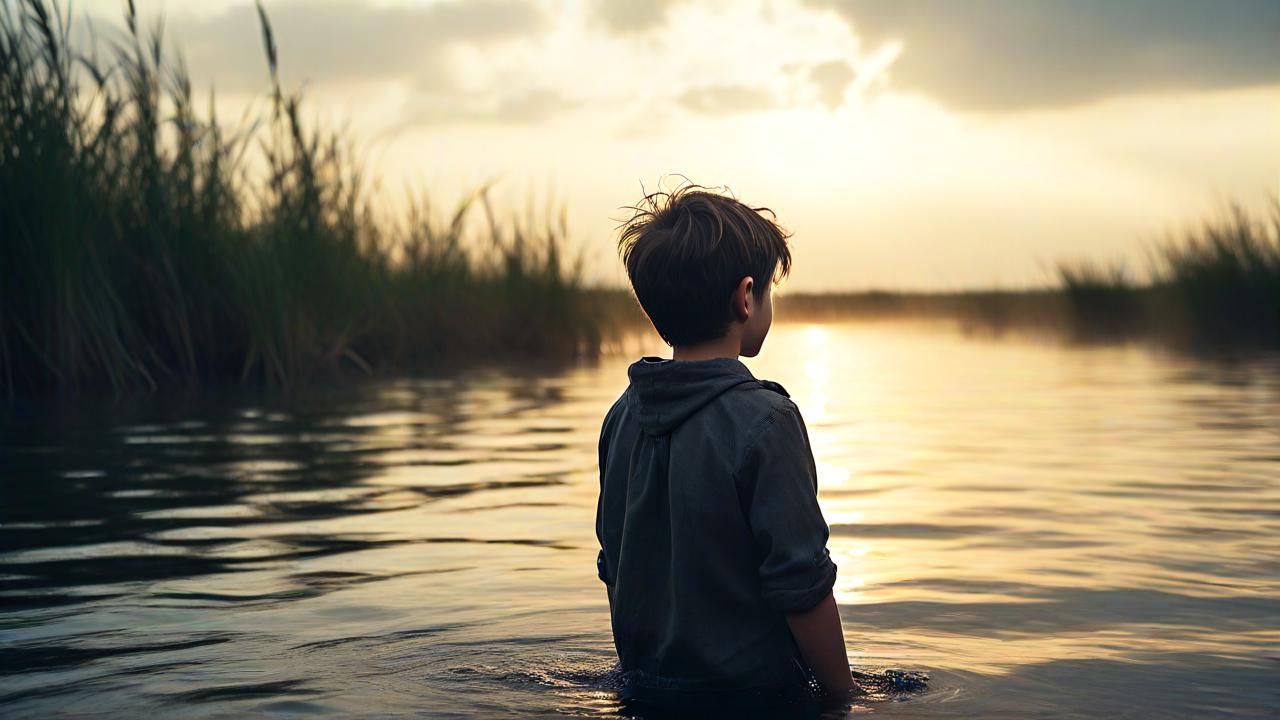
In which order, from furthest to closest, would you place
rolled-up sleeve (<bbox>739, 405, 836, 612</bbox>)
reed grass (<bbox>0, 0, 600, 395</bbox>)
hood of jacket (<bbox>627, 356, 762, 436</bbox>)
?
reed grass (<bbox>0, 0, 600, 395</bbox>)
hood of jacket (<bbox>627, 356, 762, 436</bbox>)
rolled-up sleeve (<bbox>739, 405, 836, 612</bbox>)

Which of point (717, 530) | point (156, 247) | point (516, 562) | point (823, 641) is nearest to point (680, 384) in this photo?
point (717, 530)

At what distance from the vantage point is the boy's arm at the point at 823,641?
7.74 ft

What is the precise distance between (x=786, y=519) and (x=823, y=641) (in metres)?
0.25

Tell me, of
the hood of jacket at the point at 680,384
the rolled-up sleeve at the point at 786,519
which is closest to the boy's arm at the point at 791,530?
the rolled-up sleeve at the point at 786,519

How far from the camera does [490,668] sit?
303cm

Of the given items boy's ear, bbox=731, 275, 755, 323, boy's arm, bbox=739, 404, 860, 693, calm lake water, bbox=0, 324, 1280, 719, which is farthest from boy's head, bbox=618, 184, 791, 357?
calm lake water, bbox=0, 324, 1280, 719

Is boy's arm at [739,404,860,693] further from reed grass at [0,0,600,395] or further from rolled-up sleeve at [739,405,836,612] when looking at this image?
reed grass at [0,0,600,395]

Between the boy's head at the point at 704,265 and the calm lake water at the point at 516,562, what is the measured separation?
2.64ft

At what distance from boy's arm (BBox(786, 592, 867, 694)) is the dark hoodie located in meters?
0.04

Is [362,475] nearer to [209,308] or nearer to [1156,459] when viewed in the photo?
[1156,459]

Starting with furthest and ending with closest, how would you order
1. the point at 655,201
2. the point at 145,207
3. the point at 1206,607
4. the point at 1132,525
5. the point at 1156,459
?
the point at 145,207 → the point at 1156,459 → the point at 1132,525 → the point at 1206,607 → the point at 655,201

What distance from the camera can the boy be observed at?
92.2 inches

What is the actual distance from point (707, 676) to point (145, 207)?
8.67m

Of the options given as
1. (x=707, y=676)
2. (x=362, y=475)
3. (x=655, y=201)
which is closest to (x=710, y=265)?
(x=655, y=201)
